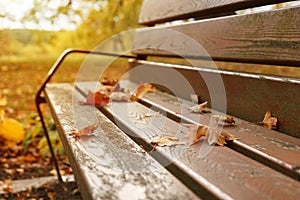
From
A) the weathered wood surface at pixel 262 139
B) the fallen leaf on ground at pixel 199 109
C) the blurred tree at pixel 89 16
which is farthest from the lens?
the blurred tree at pixel 89 16

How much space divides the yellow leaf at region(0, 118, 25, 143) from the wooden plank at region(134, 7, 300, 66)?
174cm

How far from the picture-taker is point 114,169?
894 mm

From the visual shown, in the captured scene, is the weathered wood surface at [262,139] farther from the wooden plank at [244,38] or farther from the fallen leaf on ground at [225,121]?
the wooden plank at [244,38]

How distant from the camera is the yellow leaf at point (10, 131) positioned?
3.37m

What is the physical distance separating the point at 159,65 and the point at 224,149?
48.8 inches

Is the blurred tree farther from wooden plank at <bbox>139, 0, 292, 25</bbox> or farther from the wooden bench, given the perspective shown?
the wooden bench

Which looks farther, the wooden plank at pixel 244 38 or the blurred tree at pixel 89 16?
the blurred tree at pixel 89 16

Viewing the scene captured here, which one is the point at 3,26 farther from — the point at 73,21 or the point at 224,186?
the point at 224,186

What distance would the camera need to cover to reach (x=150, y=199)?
73 cm

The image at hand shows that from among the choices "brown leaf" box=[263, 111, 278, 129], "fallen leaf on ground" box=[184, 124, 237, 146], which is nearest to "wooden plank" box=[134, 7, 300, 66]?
"brown leaf" box=[263, 111, 278, 129]

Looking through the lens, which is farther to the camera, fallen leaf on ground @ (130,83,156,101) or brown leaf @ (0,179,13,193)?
brown leaf @ (0,179,13,193)

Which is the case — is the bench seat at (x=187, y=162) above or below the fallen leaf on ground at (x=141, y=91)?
above

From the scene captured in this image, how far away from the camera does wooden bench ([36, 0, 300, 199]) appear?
81 centimetres

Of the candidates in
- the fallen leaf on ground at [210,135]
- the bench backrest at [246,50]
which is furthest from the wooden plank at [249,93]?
the fallen leaf on ground at [210,135]
